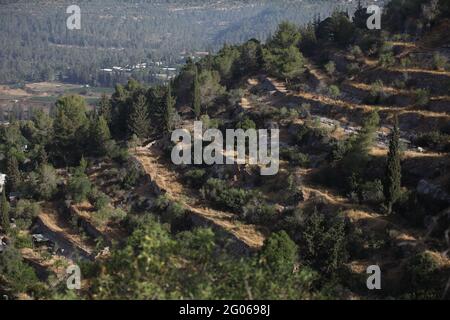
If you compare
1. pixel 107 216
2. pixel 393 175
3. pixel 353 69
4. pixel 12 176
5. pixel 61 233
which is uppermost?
pixel 353 69

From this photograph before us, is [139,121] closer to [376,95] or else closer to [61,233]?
[61,233]

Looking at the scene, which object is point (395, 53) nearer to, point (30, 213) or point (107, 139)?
point (107, 139)

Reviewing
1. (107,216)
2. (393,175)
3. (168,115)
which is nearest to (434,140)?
(393,175)

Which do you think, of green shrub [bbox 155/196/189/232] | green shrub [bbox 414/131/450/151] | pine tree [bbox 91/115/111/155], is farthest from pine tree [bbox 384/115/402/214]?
pine tree [bbox 91/115/111/155]

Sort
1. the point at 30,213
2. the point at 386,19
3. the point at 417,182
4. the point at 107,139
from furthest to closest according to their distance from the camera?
the point at 386,19 < the point at 107,139 < the point at 30,213 < the point at 417,182

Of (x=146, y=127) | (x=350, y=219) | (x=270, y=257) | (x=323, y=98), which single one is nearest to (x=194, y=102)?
(x=146, y=127)

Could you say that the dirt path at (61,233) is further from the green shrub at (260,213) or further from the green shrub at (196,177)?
the green shrub at (260,213)
